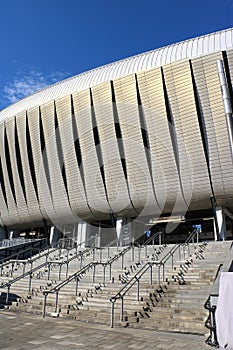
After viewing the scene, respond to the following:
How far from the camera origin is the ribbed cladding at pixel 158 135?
1015 inches

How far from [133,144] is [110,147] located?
97.9 inches

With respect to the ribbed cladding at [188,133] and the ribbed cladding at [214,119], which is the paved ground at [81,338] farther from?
the ribbed cladding at [214,119]

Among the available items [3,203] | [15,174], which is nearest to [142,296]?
[15,174]

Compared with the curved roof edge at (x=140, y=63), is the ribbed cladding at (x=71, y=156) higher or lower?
lower

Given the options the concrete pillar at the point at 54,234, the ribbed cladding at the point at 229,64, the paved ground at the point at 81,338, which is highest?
the ribbed cladding at the point at 229,64

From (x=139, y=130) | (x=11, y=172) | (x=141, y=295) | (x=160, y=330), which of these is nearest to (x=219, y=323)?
(x=160, y=330)

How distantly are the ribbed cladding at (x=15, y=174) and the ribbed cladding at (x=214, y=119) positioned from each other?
2169 cm

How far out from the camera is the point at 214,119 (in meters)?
24.5

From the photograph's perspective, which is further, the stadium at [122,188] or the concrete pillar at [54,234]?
the concrete pillar at [54,234]

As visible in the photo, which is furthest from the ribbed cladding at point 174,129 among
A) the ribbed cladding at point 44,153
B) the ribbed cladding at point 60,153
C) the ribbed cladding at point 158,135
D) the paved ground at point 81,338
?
the paved ground at point 81,338

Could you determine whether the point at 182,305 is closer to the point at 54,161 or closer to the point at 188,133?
the point at 188,133

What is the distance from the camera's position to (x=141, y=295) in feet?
34.9

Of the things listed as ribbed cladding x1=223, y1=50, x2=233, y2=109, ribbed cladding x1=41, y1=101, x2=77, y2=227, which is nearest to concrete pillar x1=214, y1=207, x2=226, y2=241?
ribbed cladding x1=223, y1=50, x2=233, y2=109

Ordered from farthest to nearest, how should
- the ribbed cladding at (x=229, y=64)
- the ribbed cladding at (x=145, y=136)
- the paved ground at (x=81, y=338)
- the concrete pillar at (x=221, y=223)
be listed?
the ribbed cladding at (x=145, y=136), the concrete pillar at (x=221, y=223), the ribbed cladding at (x=229, y=64), the paved ground at (x=81, y=338)
